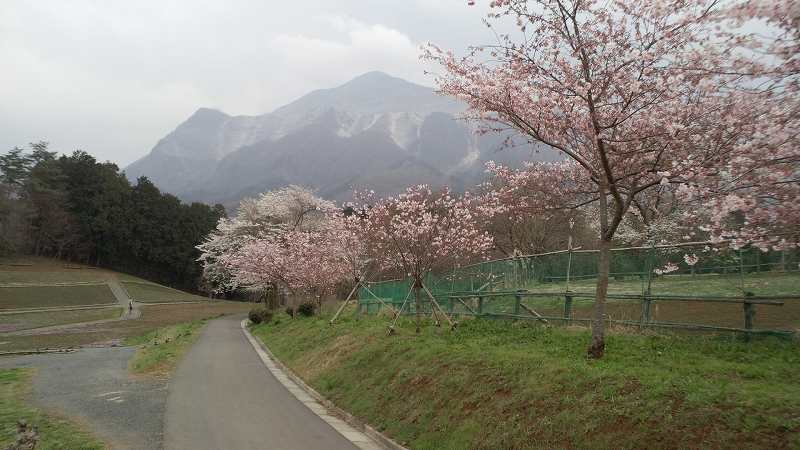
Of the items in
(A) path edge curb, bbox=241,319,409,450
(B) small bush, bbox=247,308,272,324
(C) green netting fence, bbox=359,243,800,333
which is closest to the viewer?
(C) green netting fence, bbox=359,243,800,333

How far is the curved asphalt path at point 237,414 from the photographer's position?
10258 millimetres

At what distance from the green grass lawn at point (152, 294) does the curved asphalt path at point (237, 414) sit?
55536mm

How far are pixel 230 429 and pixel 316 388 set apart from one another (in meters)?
4.68

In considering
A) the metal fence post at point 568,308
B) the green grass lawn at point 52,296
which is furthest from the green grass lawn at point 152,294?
the metal fence post at point 568,308

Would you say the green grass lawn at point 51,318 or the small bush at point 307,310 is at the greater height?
the small bush at point 307,310

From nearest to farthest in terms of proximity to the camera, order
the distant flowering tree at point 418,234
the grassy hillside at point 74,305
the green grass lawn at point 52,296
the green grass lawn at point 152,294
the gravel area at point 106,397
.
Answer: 1. the gravel area at point 106,397
2. the distant flowering tree at point 418,234
3. the grassy hillside at point 74,305
4. the green grass lawn at point 52,296
5. the green grass lawn at point 152,294

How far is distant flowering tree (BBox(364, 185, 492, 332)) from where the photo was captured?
700 inches

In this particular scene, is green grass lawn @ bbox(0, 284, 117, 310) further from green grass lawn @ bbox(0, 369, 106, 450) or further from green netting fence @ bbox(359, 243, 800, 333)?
green netting fence @ bbox(359, 243, 800, 333)

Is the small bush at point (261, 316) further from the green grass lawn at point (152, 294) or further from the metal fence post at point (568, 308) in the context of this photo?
the green grass lawn at point (152, 294)

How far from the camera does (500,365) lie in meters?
10.2

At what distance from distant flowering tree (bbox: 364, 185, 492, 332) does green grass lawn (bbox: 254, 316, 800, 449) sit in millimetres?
3547

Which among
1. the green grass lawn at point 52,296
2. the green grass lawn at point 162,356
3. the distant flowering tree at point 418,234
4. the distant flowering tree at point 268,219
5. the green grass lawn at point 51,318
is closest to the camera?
the distant flowering tree at point 418,234

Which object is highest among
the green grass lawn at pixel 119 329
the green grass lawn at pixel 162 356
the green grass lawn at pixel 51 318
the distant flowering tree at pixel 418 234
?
the distant flowering tree at pixel 418 234

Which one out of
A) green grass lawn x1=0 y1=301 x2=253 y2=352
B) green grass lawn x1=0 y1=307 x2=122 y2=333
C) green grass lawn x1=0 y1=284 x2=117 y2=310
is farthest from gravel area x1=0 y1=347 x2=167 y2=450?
green grass lawn x1=0 y1=284 x2=117 y2=310
